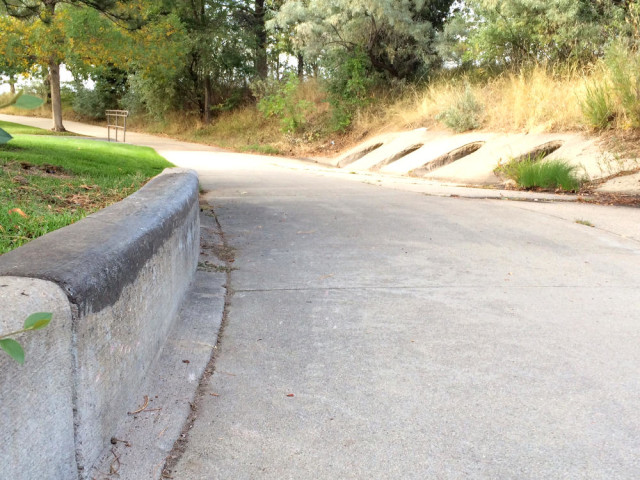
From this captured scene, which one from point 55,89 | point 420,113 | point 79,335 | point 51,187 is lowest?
point 55,89

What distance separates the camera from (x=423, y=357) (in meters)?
3.50

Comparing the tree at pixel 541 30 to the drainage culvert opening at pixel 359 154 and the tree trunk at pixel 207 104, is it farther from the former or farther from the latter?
the tree trunk at pixel 207 104

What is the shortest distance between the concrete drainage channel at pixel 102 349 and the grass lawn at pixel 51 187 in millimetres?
921

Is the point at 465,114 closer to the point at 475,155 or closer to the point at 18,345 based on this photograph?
the point at 475,155

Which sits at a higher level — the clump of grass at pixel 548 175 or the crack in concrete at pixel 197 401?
the clump of grass at pixel 548 175

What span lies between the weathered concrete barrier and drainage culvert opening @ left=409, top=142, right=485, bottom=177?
443 inches

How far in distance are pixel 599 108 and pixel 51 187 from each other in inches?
371

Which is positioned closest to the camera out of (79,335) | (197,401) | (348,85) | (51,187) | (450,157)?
(79,335)

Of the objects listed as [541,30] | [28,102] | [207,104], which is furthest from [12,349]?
[207,104]

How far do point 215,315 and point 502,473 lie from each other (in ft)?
7.28

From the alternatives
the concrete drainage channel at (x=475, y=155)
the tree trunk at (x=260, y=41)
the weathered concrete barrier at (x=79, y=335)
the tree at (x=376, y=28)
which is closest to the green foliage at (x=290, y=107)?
the tree at (x=376, y=28)

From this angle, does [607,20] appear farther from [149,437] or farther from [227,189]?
[149,437]

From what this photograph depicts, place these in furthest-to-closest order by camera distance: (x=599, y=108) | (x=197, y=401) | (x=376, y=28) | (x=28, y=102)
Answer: (x=376, y=28), (x=599, y=108), (x=197, y=401), (x=28, y=102)

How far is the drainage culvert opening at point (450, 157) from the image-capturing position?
14.0 metres
